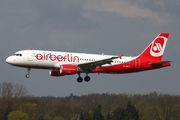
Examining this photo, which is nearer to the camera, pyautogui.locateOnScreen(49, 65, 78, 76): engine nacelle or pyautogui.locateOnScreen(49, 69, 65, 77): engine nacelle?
pyautogui.locateOnScreen(49, 65, 78, 76): engine nacelle

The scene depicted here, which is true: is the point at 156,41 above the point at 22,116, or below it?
above

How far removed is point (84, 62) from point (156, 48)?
45.3 ft

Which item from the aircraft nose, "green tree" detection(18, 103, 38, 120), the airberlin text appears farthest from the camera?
"green tree" detection(18, 103, 38, 120)

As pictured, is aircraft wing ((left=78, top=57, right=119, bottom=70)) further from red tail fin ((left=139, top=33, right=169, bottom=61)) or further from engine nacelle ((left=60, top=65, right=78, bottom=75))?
red tail fin ((left=139, top=33, right=169, bottom=61))

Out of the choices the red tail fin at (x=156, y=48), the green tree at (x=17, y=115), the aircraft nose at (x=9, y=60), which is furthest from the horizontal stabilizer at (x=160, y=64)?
the green tree at (x=17, y=115)

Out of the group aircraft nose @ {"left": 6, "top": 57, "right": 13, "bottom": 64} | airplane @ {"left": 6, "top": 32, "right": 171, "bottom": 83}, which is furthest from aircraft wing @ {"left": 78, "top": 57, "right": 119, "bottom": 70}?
aircraft nose @ {"left": 6, "top": 57, "right": 13, "bottom": 64}

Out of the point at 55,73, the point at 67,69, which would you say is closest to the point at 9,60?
the point at 55,73

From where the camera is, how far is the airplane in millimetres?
74375

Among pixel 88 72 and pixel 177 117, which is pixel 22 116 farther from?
pixel 88 72

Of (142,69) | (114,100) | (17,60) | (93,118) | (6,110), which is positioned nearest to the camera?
(17,60)

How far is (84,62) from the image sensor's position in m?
76.8

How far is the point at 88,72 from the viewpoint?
7850cm

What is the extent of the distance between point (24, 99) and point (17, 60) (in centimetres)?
8412

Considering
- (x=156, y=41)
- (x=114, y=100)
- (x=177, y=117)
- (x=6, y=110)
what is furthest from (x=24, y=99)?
(x=156, y=41)
